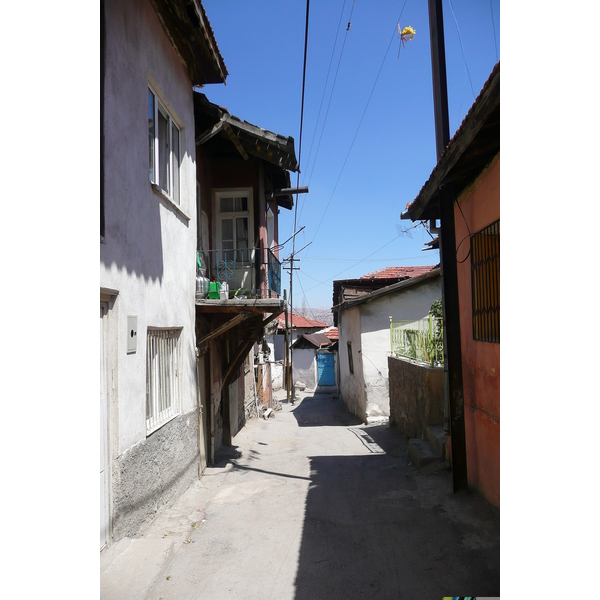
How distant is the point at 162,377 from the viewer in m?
6.54

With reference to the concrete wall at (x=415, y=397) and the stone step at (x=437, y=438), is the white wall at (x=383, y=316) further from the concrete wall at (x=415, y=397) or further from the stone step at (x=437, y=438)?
the stone step at (x=437, y=438)

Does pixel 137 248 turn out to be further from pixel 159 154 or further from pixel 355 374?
pixel 355 374

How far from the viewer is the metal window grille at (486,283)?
5.41 meters

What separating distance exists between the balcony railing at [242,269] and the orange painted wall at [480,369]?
4040mm

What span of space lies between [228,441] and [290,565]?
20.7 feet

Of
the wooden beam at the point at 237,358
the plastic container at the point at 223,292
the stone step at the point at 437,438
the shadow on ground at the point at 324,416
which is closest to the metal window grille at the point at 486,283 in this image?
the stone step at the point at 437,438

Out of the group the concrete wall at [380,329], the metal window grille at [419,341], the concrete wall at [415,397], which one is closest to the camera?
the concrete wall at [415,397]

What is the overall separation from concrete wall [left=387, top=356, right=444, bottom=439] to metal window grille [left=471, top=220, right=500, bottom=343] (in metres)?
3.33

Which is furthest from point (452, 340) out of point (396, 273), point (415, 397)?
point (396, 273)

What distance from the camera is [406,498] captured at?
6.61 meters
